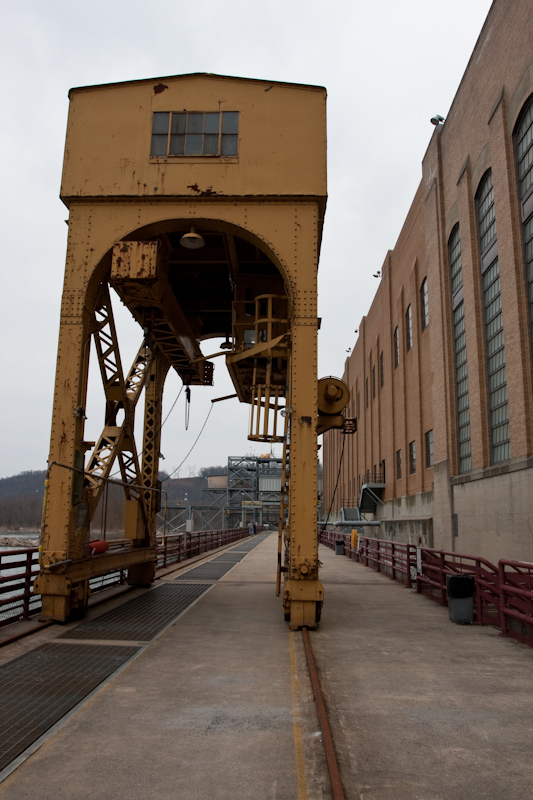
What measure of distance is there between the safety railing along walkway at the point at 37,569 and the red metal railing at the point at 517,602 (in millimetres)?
7510

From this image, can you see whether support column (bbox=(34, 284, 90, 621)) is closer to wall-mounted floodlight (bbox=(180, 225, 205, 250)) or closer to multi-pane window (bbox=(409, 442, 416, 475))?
wall-mounted floodlight (bbox=(180, 225, 205, 250))

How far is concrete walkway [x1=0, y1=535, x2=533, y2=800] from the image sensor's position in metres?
4.03

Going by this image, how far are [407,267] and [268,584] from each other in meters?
24.7

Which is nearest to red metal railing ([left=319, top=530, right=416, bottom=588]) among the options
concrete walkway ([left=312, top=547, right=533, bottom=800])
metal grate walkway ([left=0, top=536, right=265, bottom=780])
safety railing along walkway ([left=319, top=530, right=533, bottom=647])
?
safety railing along walkway ([left=319, top=530, right=533, bottom=647])

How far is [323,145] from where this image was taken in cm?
1129

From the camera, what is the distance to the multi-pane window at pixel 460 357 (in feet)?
80.6

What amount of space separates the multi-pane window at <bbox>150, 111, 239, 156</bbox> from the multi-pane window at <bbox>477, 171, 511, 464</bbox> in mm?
13210

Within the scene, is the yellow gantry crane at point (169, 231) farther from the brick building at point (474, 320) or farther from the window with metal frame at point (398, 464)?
the window with metal frame at point (398, 464)

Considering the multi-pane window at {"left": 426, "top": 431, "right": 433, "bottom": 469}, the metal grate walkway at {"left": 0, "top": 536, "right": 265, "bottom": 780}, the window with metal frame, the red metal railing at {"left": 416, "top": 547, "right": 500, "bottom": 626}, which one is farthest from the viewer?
the window with metal frame

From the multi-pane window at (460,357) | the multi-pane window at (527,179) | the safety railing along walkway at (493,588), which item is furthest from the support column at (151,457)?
the multi-pane window at (460,357)

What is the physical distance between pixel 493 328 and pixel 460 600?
14.0 meters

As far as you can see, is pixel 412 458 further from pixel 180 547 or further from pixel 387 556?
pixel 180 547

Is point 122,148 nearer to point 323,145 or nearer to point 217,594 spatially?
point 323,145

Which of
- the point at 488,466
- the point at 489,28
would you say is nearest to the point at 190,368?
the point at 488,466
